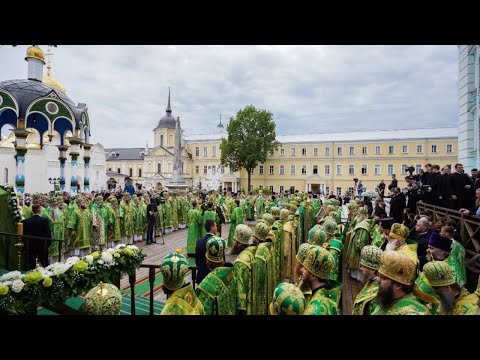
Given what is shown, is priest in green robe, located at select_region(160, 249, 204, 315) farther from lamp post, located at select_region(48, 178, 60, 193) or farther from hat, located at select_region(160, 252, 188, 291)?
lamp post, located at select_region(48, 178, 60, 193)

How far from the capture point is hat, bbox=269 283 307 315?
2.40m

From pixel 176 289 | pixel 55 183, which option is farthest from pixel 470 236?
pixel 55 183

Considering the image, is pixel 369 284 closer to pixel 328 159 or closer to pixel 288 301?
pixel 288 301

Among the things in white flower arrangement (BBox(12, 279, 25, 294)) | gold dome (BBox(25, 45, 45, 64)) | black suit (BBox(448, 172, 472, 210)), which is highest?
gold dome (BBox(25, 45, 45, 64))

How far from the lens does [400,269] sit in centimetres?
254

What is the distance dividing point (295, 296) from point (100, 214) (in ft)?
32.5

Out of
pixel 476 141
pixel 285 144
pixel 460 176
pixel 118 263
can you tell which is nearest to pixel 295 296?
pixel 118 263

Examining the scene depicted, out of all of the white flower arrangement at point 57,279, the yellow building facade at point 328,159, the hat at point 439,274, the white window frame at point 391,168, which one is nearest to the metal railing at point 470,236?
the hat at point 439,274

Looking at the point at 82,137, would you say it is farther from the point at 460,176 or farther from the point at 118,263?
the point at 460,176

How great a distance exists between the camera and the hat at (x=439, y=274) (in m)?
2.89

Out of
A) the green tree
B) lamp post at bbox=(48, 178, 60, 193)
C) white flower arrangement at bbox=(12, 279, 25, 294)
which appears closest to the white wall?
lamp post at bbox=(48, 178, 60, 193)

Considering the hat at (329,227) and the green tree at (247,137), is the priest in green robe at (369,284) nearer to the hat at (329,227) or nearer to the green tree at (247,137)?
the hat at (329,227)

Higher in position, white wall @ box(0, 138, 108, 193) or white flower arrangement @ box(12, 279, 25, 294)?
white wall @ box(0, 138, 108, 193)

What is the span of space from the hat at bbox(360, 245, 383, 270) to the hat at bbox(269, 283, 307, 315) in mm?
1196
